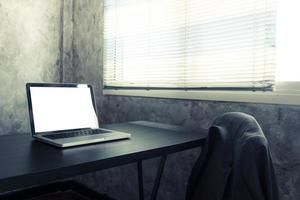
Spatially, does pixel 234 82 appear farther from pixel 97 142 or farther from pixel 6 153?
pixel 6 153

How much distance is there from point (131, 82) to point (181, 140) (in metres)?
0.86

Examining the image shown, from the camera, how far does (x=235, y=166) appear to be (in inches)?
32.7

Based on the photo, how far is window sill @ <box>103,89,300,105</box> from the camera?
1.32 m

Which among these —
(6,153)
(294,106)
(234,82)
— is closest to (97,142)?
(6,153)

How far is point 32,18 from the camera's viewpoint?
226 centimetres

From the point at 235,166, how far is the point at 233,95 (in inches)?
28.6

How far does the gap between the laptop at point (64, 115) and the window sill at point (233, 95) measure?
50cm

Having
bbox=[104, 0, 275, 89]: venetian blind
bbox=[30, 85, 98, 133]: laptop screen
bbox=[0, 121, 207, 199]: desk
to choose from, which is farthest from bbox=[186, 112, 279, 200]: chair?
bbox=[30, 85, 98, 133]: laptop screen

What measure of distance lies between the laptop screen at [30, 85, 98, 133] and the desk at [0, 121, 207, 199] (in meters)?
0.11

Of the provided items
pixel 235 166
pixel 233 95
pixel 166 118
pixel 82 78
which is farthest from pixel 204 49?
pixel 82 78

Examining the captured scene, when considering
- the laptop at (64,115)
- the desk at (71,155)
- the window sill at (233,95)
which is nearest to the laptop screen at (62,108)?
the laptop at (64,115)

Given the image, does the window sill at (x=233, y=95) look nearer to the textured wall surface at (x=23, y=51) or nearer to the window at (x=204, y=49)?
the window at (x=204, y=49)

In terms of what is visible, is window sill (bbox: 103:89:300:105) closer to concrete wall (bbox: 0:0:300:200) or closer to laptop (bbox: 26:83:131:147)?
concrete wall (bbox: 0:0:300:200)

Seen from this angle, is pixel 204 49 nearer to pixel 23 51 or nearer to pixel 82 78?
pixel 82 78
